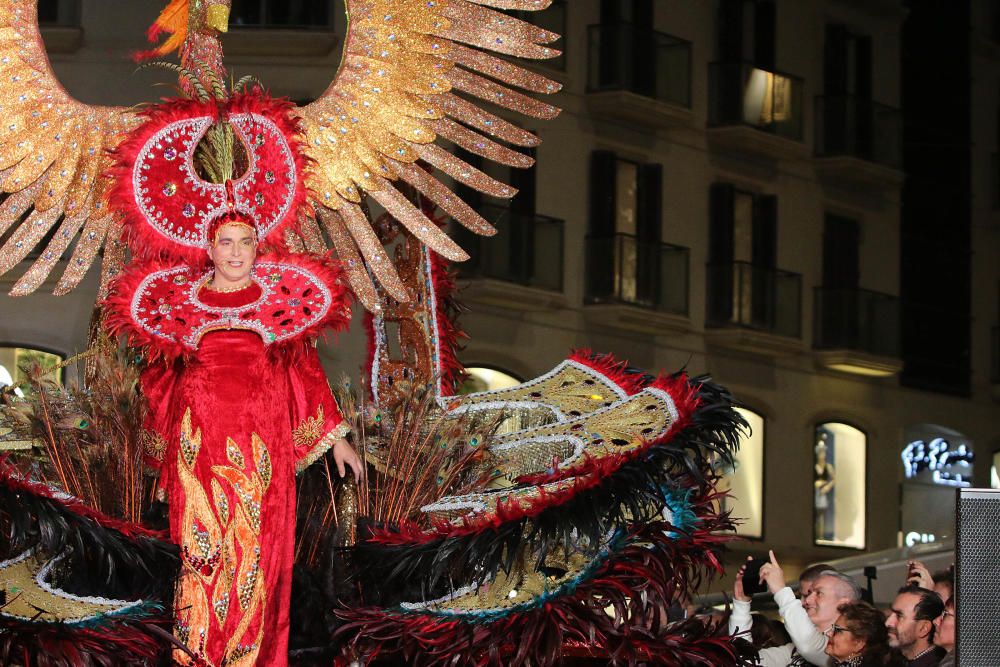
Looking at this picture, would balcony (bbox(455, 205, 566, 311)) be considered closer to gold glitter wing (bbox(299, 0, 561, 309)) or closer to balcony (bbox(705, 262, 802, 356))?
balcony (bbox(705, 262, 802, 356))

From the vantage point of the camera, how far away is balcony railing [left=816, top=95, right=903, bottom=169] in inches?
857

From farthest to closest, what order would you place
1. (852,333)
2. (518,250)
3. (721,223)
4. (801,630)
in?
(852,333), (721,223), (518,250), (801,630)

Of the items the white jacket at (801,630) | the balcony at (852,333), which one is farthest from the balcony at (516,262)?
the white jacket at (801,630)

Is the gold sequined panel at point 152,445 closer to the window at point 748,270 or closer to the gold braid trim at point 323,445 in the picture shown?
the gold braid trim at point 323,445

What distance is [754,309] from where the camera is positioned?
813 inches

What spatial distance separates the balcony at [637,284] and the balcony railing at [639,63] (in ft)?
5.06

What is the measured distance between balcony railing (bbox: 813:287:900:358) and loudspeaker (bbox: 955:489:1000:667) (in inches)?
668

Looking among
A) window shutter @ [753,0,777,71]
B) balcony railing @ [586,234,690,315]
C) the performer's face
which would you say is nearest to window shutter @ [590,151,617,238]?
balcony railing @ [586,234,690,315]

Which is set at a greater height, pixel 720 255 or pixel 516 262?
pixel 720 255

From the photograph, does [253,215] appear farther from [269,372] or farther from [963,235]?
[963,235]

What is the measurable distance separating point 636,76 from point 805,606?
514 inches

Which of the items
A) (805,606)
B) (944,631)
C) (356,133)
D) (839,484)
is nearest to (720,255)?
(839,484)

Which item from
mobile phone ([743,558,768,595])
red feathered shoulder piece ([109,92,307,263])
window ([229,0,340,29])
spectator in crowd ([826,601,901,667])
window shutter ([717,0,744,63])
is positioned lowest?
spectator in crowd ([826,601,901,667])

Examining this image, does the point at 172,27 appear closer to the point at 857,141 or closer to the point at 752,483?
the point at 752,483
